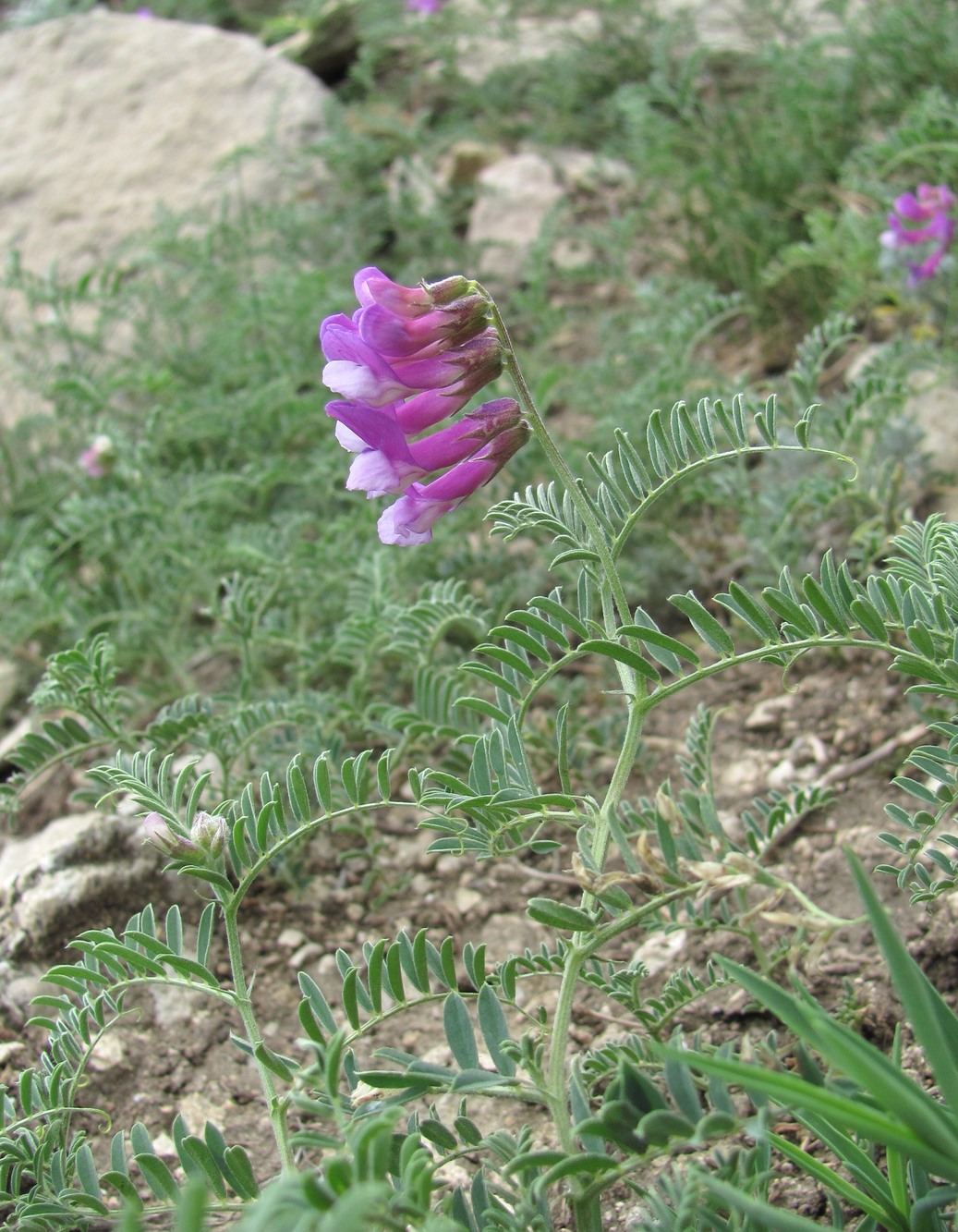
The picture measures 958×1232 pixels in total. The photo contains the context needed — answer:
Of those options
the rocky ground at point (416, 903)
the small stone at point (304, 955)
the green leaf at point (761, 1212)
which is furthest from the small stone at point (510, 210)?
the green leaf at point (761, 1212)

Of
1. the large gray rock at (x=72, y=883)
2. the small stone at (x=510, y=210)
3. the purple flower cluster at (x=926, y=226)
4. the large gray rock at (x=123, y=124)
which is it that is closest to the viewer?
the large gray rock at (x=72, y=883)

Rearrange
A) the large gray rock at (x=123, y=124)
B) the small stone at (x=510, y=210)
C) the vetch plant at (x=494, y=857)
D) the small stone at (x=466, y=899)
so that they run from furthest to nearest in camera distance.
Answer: the large gray rock at (x=123, y=124)
the small stone at (x=510, y=210)
the small stone at (x=466, y=899)
the vetch plant at (x=494, y=857)

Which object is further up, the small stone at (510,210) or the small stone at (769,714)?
the small stone at (510,210)

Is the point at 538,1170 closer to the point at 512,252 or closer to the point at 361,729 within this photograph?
the point at 361,729

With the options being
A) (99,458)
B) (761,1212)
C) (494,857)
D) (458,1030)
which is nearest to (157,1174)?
(458,1030)

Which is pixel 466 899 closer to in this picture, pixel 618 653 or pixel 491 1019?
pixel 491 1019

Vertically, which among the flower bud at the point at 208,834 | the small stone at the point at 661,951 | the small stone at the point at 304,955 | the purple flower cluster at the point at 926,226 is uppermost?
the flower bud at the point at 208,834

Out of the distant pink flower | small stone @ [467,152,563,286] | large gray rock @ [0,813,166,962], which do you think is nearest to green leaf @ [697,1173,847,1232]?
large gray rock @ [0,813,166,962]

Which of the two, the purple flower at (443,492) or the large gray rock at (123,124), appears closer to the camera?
the purple flower at (443,492)

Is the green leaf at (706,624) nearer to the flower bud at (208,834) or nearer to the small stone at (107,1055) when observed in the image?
the flower bud at (208,834)
